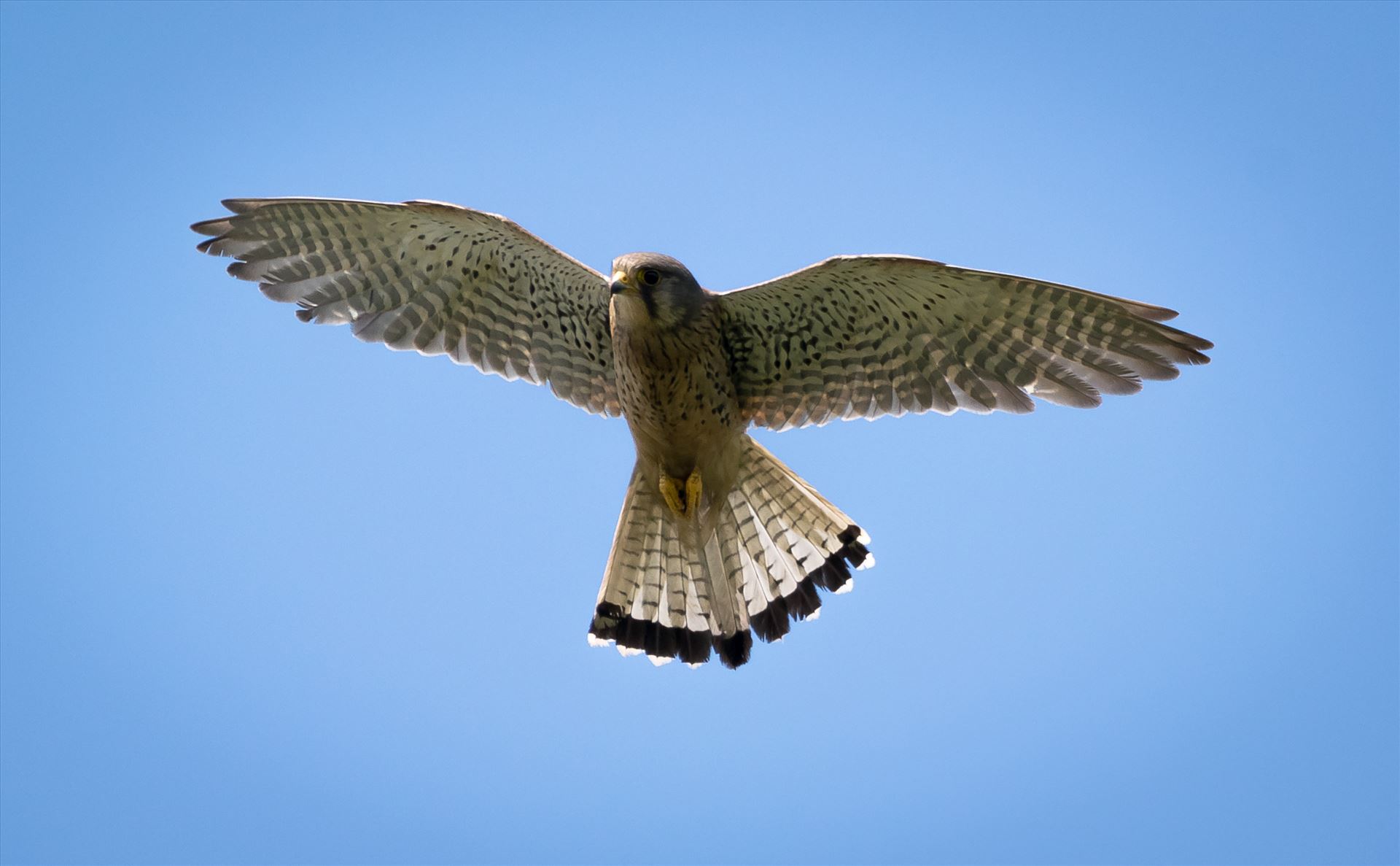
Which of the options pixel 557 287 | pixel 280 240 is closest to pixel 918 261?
pixel 557 287

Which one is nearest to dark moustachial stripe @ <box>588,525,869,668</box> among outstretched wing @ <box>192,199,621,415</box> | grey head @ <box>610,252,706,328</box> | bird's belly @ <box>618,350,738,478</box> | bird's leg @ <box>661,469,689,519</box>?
bird's leg @ <box>661,469,689,519</box>

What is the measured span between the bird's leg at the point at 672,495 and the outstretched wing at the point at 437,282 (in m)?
0.46

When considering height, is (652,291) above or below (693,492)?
above

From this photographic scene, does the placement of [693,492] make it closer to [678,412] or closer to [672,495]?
[672,495]

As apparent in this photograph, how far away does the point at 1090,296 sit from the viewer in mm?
5906

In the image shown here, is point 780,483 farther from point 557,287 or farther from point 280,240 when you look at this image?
point 280,240

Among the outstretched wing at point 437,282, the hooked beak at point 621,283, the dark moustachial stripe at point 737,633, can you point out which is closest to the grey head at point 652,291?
the hooked beak at point 621,283

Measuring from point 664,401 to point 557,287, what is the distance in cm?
81

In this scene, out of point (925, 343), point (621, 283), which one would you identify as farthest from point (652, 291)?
point (925, 343)

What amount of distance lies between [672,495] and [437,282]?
155cm

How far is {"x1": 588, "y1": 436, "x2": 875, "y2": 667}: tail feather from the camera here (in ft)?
21.8

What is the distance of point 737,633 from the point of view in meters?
6.65

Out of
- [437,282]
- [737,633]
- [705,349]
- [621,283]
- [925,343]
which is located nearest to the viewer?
[621,283]

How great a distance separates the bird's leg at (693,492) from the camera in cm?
645
